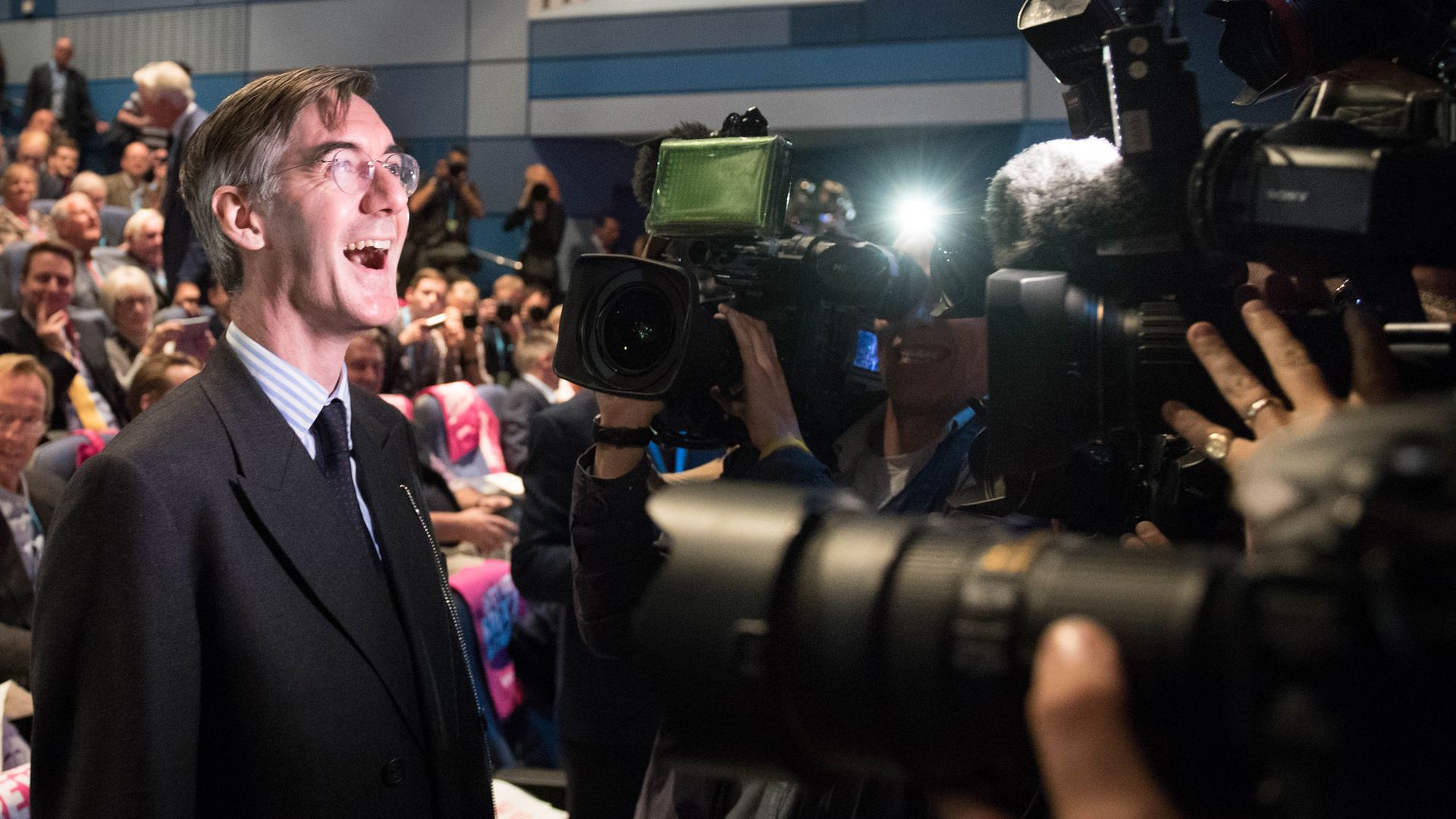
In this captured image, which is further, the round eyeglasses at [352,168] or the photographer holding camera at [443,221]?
the photographer holding camera at [443,221]

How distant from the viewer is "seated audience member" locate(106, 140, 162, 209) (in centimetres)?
773

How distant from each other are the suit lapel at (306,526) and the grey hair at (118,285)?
3943mm

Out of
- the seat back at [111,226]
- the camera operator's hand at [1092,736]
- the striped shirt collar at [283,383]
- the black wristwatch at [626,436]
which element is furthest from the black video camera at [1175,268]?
the seat back at [111,226]

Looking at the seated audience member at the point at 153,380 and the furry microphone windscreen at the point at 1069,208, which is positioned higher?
the furry microphone windscreen at the point at 1069,208

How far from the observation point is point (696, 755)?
784 mm

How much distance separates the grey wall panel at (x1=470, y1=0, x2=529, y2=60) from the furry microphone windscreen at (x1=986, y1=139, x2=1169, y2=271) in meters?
8.62

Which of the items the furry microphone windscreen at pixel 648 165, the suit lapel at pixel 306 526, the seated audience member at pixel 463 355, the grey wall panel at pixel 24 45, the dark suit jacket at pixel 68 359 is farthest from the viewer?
the grey wall panel at pixel 24 45

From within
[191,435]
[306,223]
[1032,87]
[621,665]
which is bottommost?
[621,665]

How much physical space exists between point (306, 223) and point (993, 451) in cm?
88

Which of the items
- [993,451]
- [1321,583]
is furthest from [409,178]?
[1321,583]

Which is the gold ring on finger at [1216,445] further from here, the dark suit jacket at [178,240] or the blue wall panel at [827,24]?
the blue wall panel at [827,24]

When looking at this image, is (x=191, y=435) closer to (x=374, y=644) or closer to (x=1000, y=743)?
(x=374, y=644)

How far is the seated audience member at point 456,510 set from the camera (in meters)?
3.38

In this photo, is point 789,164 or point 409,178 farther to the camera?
point 409,178
